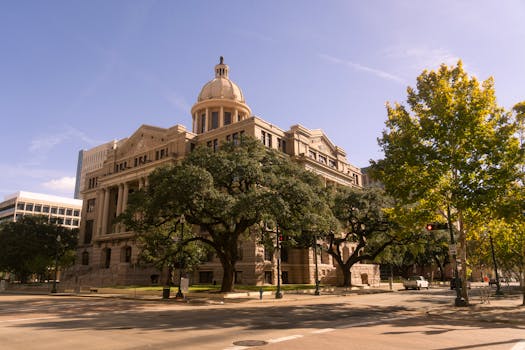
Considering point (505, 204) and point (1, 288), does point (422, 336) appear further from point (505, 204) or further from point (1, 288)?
point (1, 288)

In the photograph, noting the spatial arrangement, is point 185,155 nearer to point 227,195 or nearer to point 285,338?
point 227,195

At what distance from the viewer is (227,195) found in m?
31.5

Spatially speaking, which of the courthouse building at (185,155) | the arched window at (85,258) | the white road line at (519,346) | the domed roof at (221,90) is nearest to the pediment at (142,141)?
the courthouse building at (185,155)

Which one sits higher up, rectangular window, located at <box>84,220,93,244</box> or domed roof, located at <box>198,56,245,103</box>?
domed roof, located at <box>198,56,245,103</box>

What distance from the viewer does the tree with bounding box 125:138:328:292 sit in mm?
30328

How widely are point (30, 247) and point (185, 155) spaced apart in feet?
107

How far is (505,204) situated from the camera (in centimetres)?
2291

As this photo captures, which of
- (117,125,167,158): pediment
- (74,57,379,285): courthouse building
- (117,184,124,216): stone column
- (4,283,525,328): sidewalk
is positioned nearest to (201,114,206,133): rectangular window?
(74,57,379,285): courthouse building

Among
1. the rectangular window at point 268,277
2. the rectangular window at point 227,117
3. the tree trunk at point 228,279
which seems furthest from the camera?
the rectangular window at point 227,117

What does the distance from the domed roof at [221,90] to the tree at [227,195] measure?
1730 inches

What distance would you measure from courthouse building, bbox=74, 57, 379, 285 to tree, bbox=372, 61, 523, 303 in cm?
2600

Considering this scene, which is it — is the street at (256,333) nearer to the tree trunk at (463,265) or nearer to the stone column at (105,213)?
the tree trunk at (463,265)

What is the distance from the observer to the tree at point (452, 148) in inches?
916

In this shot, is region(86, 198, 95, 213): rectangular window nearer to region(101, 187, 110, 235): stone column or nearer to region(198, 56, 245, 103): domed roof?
region(101, 187, 110, 235): stone column
